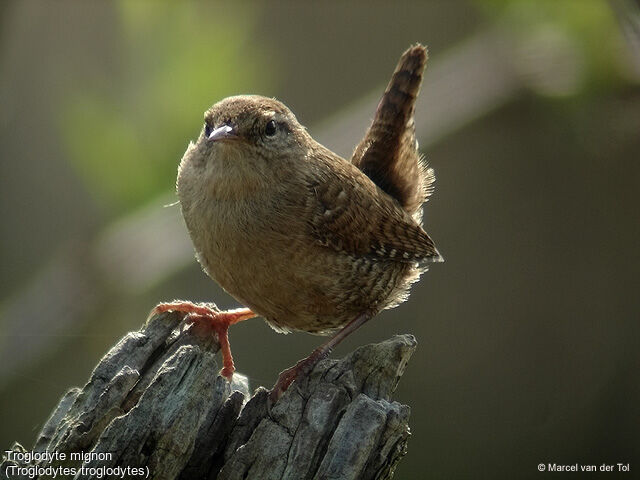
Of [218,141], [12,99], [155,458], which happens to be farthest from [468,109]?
[12,99]

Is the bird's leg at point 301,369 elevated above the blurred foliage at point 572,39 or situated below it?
below

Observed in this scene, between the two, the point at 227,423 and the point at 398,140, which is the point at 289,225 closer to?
the point at 227,423

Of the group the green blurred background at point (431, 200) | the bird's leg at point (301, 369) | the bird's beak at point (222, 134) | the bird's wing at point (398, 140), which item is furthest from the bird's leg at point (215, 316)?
the bird's wing at point (398, 140)

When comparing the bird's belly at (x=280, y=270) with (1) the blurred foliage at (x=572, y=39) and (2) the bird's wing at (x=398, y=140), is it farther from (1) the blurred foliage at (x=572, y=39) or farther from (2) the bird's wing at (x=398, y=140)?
(1) the blurred foliage at (x=572, y=39)

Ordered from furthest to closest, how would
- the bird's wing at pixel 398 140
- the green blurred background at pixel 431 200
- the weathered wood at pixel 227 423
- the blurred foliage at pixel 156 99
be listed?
1. the bird's wing at pixel 398 140
2. the green blurred background at pixel 431 200
3. the blurred foliage at pixel 156 99
4. the weathered wood at pixel 227 423

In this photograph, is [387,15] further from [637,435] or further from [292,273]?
[292,273]

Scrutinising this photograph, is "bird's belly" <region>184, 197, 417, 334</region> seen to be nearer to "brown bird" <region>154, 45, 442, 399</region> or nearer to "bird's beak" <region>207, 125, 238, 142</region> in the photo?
"brown bird" <region>154, 45, 442, 399</region>
